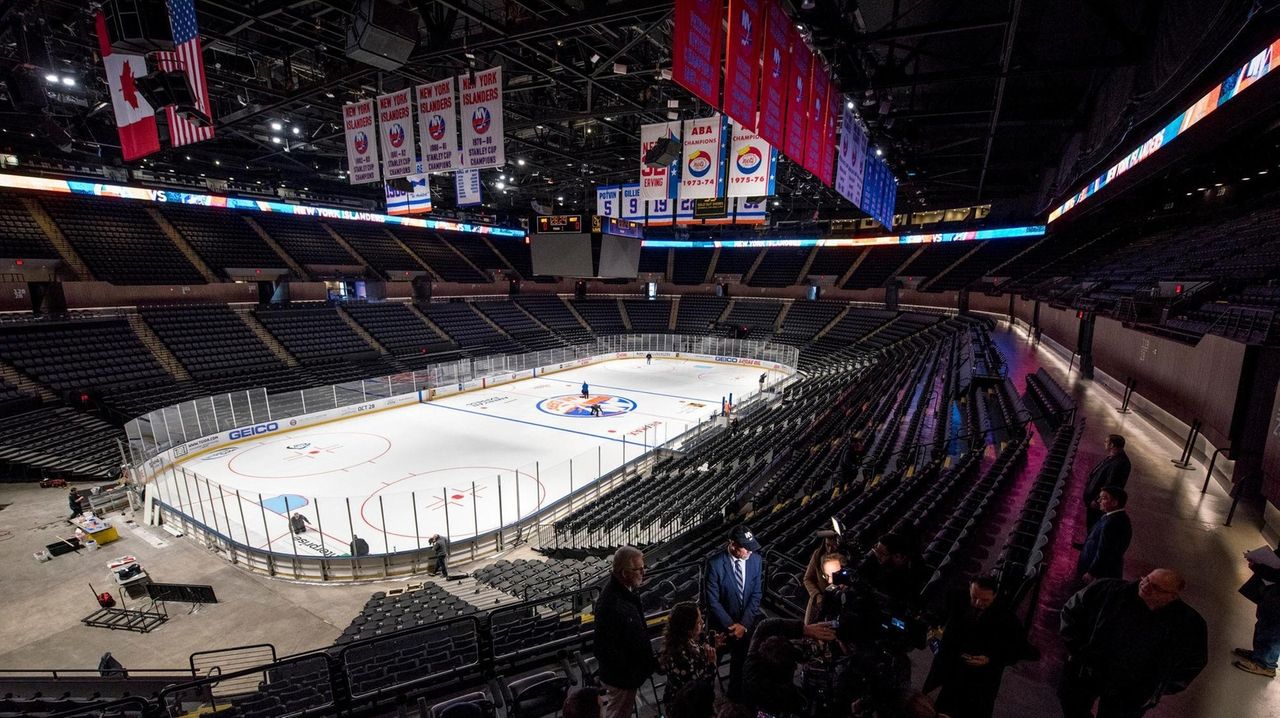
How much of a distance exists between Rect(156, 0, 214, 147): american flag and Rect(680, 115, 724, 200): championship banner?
921 cm

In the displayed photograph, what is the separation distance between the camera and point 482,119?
998 cm

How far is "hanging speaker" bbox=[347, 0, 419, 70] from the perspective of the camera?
7746 millimetres

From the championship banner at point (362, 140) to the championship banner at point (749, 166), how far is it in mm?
8457

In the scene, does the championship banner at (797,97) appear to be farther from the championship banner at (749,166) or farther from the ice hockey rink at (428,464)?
the ice hockey rink at (428,464)

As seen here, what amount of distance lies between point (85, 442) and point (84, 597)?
383 inches

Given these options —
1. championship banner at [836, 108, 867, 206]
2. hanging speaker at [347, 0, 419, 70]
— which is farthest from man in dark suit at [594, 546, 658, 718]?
championship banner at [836, 108, 867, 206]

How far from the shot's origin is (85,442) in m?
15.3

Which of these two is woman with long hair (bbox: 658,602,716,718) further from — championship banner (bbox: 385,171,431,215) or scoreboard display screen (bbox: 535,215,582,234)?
scoreboard display screen (bbox: 535,215,582,234)

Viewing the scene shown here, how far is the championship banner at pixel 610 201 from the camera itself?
20656 millimetres

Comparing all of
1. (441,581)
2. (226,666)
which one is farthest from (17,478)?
(441,581)

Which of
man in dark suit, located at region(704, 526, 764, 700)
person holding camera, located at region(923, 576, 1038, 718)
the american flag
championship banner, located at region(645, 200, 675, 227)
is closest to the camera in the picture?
person holding camera, located at region(923, 576, 1038, 718)

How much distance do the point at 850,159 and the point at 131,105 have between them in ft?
50.8

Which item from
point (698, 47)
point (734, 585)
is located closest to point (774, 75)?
point (698, 47)

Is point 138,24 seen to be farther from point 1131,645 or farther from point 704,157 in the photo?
point 1131,645
